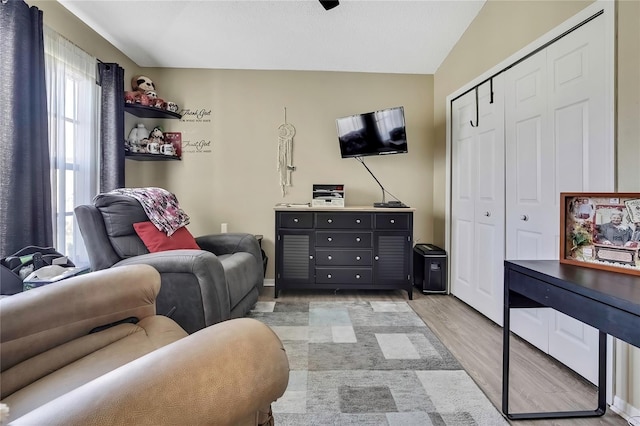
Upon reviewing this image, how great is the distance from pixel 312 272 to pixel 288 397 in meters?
1.58

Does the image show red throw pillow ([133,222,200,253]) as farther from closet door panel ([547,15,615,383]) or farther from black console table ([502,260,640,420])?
closet door panel ([547,15,615,383])

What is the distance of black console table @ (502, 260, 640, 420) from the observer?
87 centimetres

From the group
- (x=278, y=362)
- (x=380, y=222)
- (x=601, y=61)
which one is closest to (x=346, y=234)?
(x=380, y=222)

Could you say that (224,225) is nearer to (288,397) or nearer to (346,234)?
(346,234)

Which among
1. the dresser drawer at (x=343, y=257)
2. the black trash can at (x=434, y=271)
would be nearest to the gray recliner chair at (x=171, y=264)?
the dresser drawer at (x=343, y=257)

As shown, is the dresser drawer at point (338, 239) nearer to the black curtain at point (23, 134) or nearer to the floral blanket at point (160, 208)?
the floral blanket at point (160, 208)

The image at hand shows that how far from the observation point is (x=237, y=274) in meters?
2.18

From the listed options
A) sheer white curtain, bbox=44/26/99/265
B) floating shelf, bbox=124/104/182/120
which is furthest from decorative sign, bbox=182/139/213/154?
sheer white curtain, bbox=44/26/99/265

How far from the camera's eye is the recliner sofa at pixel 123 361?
47 centimetres

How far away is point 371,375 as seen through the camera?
5.60 feet

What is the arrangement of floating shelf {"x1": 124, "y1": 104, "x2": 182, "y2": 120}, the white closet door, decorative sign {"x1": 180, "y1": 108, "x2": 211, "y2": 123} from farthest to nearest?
decorative sign {"x1": 180, "y1": 108, "x2": 211, "y2": 123}
floating shelf {"x1": 124, "y1": 104, "x2": 182, "y2": 120}
the white closet door

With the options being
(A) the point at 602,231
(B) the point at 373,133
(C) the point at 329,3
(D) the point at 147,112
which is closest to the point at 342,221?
(B) the point at 373,133

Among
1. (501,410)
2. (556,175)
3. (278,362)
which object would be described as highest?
(556,175)

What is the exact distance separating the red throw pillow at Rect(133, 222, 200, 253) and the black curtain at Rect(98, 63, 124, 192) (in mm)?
906
